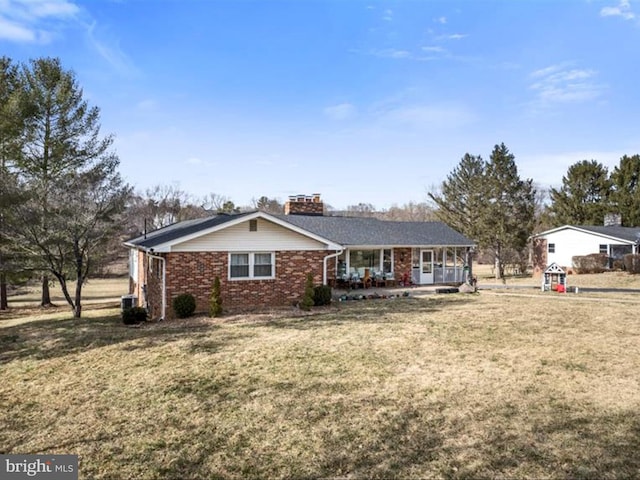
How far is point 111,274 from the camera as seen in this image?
Result: 4500cm

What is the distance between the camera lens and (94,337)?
1195cm

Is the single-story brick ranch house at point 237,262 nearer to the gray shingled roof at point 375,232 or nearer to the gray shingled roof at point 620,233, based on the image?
the gray shingled roof at point 375,232

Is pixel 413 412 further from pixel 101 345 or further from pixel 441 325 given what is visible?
pixel 101 345

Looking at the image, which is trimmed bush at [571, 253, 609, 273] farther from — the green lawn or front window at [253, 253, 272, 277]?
front window at [253, 253, 272, 277]

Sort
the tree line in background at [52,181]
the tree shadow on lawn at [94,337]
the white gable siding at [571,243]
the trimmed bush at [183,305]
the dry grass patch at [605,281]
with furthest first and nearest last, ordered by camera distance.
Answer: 1. the white gable siding at [571,243]
2. the dry grass patch at [605,281]
3. the tree line in background at [52,181]
4. the trimmed bush at [183,305]
5. the tree shadow on lawn at [94,337]

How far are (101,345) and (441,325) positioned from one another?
9846 millimetres

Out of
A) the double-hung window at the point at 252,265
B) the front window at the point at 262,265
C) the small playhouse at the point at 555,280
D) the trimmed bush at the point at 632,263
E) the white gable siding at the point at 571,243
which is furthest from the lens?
the white gable siding at the point at 571,243

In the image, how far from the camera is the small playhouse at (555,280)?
21.6 metres

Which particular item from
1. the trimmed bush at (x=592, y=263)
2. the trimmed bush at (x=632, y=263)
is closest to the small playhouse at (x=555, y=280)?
the trimmed bush at (x=632, y=263)

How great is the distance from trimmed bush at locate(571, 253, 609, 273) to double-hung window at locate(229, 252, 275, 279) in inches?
1063

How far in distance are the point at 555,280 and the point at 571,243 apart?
13.6 m

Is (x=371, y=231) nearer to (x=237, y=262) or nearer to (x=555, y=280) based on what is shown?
(x=555, y=280)

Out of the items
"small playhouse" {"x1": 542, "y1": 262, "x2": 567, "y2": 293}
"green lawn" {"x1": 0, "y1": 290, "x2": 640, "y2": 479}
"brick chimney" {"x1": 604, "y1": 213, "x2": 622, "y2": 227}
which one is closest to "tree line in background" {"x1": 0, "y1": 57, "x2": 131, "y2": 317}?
"green lawn" {"x1": 0, "y1": 290, "x2": 640, "y2": 479}

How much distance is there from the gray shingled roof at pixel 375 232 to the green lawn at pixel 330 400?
10.2 metres
